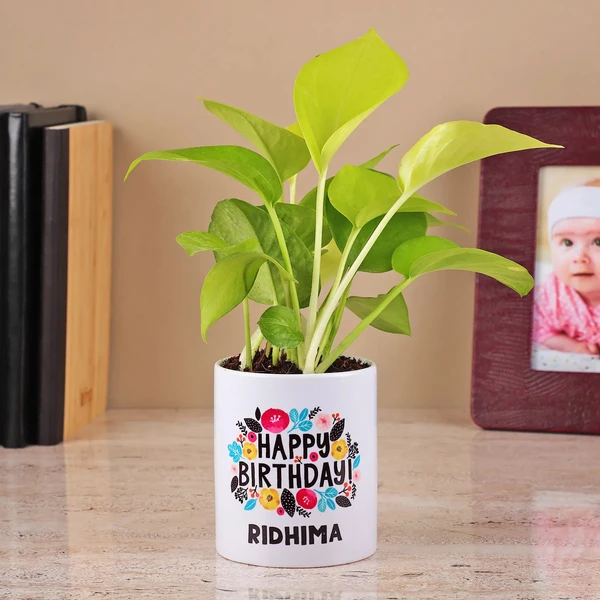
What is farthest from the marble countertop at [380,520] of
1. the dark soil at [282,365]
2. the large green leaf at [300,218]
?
the large green leaf at [300,218]

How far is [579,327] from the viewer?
101 cm

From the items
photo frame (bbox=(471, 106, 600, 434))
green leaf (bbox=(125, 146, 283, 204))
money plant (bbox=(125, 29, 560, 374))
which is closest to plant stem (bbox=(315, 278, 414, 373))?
money plant (bbox=(125, 29, 560, 374))

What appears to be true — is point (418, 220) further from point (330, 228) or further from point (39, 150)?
point (39, 150)

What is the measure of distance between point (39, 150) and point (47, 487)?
0.35m

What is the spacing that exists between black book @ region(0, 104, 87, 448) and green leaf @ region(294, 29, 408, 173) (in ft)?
1.46

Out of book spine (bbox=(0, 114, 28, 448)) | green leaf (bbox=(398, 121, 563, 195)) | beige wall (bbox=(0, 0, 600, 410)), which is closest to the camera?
green leaf (bbox=(398, 121, 563, 195))

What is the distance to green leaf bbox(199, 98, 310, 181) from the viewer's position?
58cm

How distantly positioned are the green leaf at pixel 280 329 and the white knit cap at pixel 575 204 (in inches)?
→ 19.8

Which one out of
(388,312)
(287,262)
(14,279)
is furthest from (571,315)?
(14,279)

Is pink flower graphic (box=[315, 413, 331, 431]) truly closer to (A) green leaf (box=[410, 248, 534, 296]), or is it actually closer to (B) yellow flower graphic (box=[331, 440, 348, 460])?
(B) yellow flower graphic (box=[331, 440, 348, 460])

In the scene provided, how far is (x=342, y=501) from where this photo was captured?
62 cm

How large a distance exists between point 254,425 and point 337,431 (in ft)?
0.18

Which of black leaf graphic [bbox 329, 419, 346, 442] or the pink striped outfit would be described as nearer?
black leaf graphic [bbox 329, 419, 346, 442]

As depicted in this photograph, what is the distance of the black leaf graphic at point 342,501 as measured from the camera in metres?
0.61
